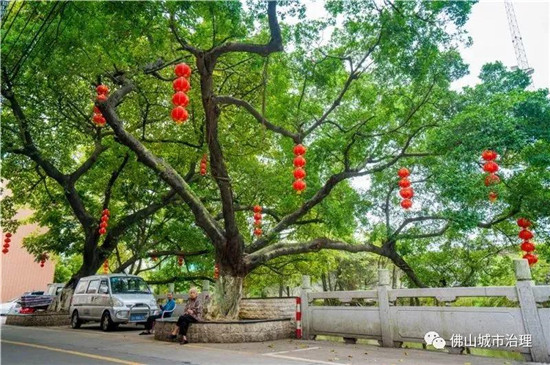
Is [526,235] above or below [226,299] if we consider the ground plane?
above

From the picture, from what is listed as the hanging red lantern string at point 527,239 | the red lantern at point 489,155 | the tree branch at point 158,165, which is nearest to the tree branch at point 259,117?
the tree branch at point 158,165

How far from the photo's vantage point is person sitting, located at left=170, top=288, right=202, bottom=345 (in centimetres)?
955

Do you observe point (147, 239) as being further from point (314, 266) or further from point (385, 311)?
point (385, 311)

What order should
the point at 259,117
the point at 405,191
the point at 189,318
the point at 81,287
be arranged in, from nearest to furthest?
the point at 405,191 < the point at 259,117 < the point at 189,318 < the point at 81,287

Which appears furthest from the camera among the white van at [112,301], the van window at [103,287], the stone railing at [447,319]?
the van window at [103,287]

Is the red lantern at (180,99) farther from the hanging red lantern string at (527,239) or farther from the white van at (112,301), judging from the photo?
the white van at (112,301)

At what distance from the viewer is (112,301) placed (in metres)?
12.9

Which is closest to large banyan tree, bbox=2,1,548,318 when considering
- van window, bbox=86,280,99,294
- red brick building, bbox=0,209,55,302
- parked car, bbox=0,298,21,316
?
van window, bbox=86,280,99,294

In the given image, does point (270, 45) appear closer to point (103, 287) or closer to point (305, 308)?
point (305, 308)

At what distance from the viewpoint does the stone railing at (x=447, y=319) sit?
6.80 m

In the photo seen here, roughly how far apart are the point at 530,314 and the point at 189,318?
23.3 ft

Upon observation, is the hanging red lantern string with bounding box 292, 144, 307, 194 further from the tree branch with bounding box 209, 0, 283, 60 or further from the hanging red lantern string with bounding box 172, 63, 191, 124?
the hanging red lantern string with bounding box 172, 63, 191, 124

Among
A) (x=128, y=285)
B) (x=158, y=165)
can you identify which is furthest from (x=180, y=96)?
(x=128, y=285)

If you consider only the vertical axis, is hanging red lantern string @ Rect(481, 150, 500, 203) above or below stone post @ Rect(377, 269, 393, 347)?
above
